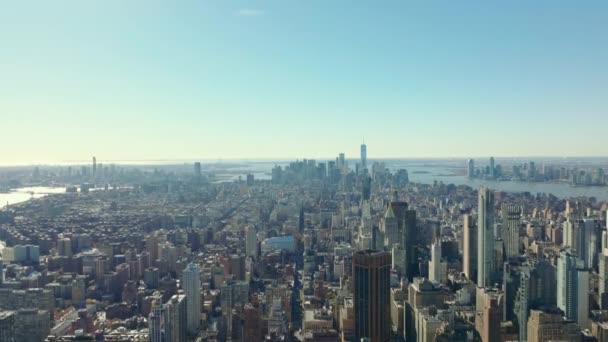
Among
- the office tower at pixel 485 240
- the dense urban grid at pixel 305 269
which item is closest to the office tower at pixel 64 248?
the dense urban grid at pixel 305 269

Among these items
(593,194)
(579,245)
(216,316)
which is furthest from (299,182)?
(216,316)

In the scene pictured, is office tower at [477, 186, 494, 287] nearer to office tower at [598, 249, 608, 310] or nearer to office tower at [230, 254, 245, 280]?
office tower at [598, 249, 608, 310]

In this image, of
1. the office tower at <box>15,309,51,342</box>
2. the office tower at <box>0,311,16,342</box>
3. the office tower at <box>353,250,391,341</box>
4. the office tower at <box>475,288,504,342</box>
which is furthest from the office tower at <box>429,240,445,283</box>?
the office tower at <box>0,311,16,342</box>

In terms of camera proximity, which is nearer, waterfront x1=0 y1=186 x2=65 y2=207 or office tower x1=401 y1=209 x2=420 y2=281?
office tower x1=401 y1=209 x2=420 y2=281

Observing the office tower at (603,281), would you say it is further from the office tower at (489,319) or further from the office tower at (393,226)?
the office tower at (393,226)

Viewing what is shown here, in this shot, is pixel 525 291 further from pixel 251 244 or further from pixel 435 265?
pixel 251 244

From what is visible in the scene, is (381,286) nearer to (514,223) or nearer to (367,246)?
(367,246)
